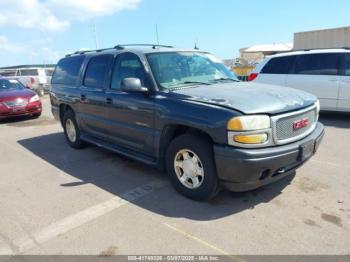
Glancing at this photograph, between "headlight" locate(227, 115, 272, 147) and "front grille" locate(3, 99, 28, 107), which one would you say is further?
"front grille" locate(3, 99, 28, 107)

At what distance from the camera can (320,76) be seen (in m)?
8.13

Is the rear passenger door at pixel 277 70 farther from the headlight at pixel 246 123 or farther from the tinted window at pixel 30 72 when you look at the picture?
the tinted window at pixel 30 72

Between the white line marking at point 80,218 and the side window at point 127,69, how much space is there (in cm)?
144

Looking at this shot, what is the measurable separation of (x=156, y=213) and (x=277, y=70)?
6645mm

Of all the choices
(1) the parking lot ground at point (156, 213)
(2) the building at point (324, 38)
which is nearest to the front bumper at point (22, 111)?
(1) the parking lot ground at point (156, 213)

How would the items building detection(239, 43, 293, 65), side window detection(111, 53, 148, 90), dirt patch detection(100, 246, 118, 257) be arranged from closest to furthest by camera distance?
dirt patch detection(100, 246, 118, 257) < side window detection(111, 53, 148, 90) < building detection(239, 43, 293, 65)

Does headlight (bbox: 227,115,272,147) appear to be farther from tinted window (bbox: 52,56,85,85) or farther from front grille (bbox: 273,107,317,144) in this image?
tinted window (bbox: 52,56,85,85)

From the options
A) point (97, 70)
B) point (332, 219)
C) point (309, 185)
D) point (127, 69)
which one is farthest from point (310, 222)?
point (97, 70)

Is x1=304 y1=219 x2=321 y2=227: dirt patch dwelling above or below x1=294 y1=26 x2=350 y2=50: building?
below

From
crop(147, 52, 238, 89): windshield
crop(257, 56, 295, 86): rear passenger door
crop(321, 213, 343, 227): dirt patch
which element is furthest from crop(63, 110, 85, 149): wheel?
crop(257, 56, 295, 86): rear passenger door

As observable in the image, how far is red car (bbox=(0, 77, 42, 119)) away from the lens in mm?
10352

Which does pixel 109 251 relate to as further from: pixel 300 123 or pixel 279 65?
pixel 279 65

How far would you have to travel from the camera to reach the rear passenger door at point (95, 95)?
5.15 meters

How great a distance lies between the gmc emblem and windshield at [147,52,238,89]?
1337 millimetres
